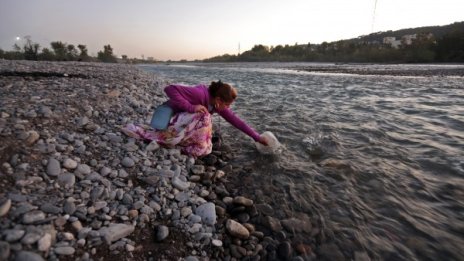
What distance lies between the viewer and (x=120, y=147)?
4844 millimetres

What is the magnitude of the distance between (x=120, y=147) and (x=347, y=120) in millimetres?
6622

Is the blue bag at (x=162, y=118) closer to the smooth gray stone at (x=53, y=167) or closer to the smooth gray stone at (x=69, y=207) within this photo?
the smooth gray stone at (x=53, y=167)

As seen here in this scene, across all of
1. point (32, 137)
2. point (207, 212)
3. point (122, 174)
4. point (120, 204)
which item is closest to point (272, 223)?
point (207, 212)

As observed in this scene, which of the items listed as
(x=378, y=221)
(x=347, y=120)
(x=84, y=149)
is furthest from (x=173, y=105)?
(x=347, y=120)

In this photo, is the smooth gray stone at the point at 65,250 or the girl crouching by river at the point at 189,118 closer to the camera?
the smooth gray stone at the point at 65,250

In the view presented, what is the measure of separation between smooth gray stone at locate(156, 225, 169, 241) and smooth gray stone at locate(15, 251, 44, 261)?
1.08 metres

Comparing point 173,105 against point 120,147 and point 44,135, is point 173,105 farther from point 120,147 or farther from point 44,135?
point 44,135

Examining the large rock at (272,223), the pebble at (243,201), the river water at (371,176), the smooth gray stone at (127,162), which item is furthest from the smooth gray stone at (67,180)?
the river water at (371,176)

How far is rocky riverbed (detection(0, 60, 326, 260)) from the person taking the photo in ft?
9.34

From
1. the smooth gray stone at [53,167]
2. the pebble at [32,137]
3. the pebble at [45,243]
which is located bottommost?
the pebble at [45,243]

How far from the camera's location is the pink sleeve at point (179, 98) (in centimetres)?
520

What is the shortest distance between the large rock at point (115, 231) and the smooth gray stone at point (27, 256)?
588 millimetres

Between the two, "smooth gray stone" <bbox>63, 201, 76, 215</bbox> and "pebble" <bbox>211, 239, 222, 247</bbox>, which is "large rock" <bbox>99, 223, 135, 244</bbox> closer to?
"smooth gray stone" <bbox>63, 201, 76, 215</bbox>

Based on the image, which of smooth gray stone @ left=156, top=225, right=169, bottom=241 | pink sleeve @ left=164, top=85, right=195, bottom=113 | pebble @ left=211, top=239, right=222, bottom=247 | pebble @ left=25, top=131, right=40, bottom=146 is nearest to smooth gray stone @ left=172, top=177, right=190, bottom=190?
smooth gray stone @ left=156, top=225, right=169, bottom=241
